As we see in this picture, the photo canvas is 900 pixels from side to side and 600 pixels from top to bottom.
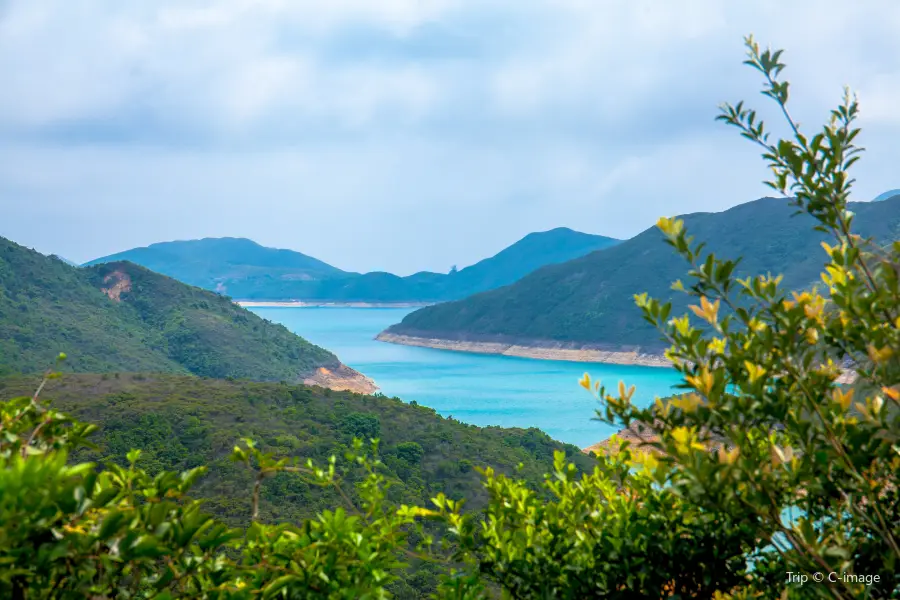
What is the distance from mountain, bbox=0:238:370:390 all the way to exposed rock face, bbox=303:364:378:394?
472 millimetres

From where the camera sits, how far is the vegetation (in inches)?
71.2

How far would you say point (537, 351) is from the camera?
84938 mm

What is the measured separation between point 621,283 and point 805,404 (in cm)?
9492

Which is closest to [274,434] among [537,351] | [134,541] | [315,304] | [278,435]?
[278,435]

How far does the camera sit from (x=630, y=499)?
10.5 feet

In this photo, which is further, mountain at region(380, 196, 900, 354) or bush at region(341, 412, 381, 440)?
mountain at region(380, 196, 900, 354)

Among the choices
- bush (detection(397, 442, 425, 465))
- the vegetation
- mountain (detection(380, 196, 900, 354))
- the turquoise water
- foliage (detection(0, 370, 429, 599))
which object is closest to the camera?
foliage (detection(0, 370, 429, 599))

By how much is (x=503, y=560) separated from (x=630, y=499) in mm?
664

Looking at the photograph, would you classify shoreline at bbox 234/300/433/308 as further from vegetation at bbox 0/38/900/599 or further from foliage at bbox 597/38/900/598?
foliage at bbox 597/38/900/598

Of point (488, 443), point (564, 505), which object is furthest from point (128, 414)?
point (564, 505)

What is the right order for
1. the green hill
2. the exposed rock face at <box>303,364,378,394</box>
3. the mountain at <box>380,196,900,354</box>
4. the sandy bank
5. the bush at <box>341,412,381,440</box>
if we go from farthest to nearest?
the mountain at <box>380,196,900,354</box> → the sandy bank → the exposed rock face at <box>303,364,378,394</box> → the green hill → the bush at <box>341,412,381,440</box>

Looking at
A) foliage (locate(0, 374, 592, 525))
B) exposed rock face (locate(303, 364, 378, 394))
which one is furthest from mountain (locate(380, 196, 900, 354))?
foliage (locate(0, 374, 592, 525))

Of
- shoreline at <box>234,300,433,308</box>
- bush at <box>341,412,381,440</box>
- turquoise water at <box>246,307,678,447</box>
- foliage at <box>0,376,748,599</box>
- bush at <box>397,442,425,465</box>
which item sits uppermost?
shoreline at <box>234,300,433,308</box>

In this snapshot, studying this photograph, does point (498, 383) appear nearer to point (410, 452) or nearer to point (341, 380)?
point (341, 380)
